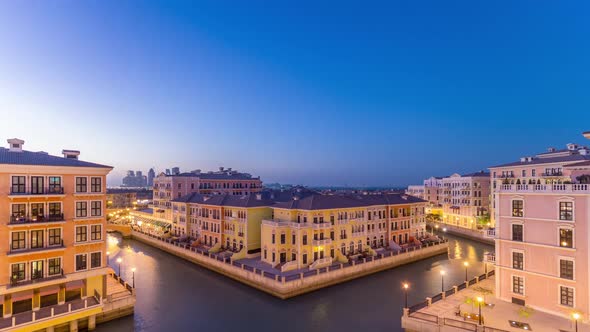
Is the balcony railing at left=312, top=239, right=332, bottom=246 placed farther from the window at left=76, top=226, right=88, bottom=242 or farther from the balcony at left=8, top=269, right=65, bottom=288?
the balcony at left=8, top=269, right=65, bottom=288

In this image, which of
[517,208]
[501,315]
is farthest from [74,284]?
[517,208]

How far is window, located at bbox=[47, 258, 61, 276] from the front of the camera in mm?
25484

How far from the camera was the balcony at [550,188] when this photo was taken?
23.8m

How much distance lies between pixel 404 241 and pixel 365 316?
2923cm

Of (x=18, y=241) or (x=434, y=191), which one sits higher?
(x=18, y=241)

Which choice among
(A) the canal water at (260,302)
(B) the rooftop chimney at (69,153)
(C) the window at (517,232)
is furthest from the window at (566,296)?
(B) the rooftop chimney at (69,153)

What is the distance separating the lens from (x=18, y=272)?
78.6 feet

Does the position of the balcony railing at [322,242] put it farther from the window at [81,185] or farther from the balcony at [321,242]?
the window at [81,185]

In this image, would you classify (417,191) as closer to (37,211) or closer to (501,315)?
(501,315)

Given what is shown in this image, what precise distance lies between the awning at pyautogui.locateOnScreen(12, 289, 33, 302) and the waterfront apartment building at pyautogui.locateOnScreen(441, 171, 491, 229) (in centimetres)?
7842

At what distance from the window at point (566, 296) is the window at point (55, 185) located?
139ft

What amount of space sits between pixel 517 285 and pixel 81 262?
39043 millimetres

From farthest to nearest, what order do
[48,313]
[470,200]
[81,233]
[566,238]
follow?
1. [470,200]
2. [81,233]
3. [566,238]
4. [48,313]

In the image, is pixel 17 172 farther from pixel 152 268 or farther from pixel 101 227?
pixel 152 268
